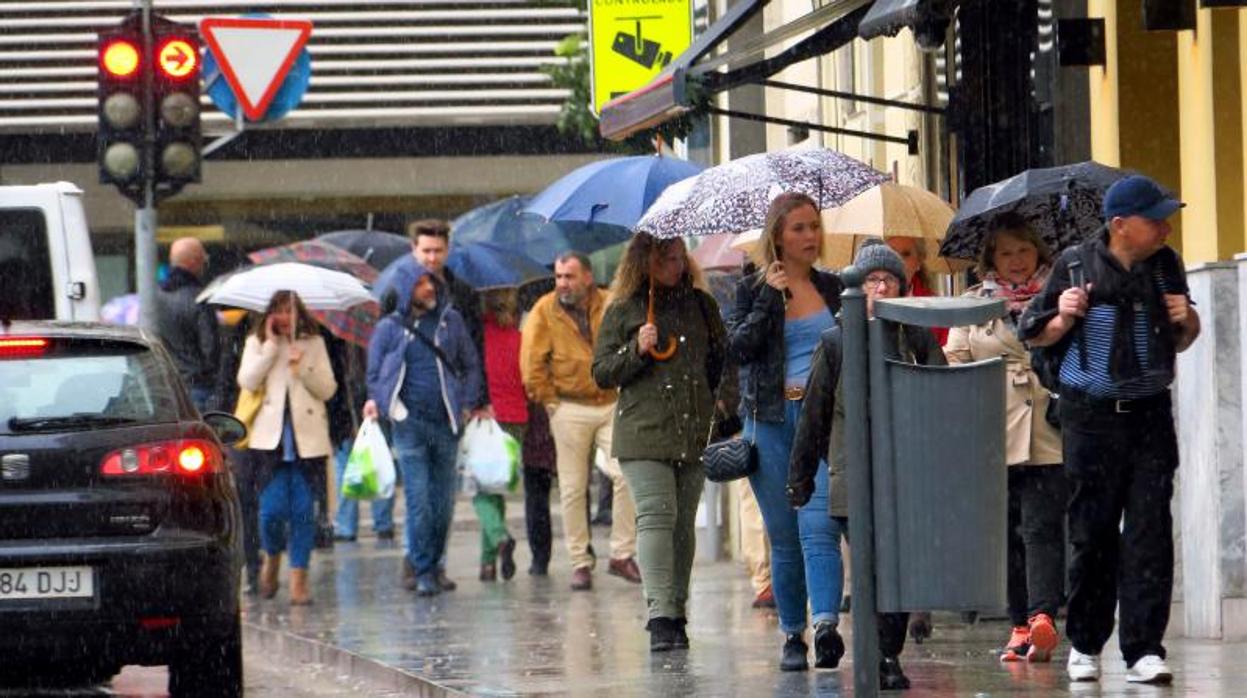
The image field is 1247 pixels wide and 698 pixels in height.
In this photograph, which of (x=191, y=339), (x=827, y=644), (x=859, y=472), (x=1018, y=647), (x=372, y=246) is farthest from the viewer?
(x=372, y=246)

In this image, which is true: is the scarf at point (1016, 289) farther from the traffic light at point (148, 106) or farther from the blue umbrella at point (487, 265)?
the blue umbrella at point (487, 265)

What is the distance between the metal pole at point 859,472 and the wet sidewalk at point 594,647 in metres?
1.89

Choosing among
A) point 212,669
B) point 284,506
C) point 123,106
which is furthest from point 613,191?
point 212,669

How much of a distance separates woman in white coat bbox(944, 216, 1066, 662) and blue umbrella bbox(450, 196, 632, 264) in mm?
7319

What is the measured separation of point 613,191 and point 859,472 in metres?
7.49

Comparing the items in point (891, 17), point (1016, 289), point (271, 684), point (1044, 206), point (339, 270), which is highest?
point (891, 17)

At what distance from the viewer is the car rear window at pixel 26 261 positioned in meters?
13.9

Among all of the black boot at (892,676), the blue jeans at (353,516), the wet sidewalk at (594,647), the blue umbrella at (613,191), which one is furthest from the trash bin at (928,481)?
the blue jeans at (353,516)

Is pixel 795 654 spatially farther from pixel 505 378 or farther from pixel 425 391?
pixel 505 378

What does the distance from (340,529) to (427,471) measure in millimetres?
5995

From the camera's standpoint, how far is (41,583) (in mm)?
10109

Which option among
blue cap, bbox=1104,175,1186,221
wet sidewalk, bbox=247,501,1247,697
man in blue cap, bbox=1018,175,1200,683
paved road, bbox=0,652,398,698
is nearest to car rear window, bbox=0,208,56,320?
paved road, bbox=0,652,398,698

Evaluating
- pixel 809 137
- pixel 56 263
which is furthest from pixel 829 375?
pixel 809 137

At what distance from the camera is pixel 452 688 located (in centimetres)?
1074
